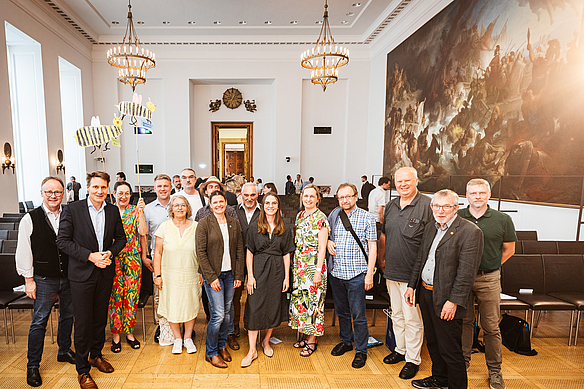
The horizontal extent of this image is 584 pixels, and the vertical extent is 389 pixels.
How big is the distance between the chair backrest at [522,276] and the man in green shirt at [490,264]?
1.24 metres

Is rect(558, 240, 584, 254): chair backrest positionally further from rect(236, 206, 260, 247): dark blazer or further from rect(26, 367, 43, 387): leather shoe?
rect(26, 367, 43, 387): leather shoe

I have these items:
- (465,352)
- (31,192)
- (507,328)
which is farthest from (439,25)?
(31,192)

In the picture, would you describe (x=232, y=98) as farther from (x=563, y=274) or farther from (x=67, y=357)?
(x=563, y=274)

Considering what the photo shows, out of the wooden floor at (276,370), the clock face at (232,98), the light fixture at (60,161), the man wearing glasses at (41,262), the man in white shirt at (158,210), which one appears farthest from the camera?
the clock face at (232,98)

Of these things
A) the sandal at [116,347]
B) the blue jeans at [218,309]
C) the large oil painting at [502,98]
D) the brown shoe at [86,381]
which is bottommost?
the sandal at [116,347]

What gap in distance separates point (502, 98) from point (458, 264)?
5.68 metres

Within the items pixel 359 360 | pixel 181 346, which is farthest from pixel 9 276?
pixel 359 360

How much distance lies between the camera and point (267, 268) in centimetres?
318

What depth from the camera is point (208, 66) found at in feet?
44.5

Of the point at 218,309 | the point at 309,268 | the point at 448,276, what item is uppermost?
the point at 448,276

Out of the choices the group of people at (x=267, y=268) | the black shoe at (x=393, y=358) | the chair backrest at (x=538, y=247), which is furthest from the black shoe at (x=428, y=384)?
the chair backrest at (x=538, y=247)

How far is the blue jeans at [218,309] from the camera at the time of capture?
3137 mm

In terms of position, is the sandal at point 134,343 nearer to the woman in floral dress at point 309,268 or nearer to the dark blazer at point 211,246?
the dark blazer at point 211,246

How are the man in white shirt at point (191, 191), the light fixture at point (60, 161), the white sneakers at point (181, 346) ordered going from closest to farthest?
the white sneakers at point (181, 346)
the man in white shirt at point (191, 191)
the light fixture at point (60, 161)
